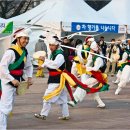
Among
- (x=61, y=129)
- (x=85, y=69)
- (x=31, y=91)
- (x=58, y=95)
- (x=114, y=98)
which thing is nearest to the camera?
(x=61, y=129)

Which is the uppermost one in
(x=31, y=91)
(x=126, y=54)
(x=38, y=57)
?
(x=38, y=57)

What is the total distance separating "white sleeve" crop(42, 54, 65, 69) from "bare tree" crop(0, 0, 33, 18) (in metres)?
30.4

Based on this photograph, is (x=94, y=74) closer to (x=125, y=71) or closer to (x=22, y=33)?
(x=125, y=71)

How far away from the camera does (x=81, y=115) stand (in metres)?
10.8

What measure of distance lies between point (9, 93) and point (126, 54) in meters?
6.94

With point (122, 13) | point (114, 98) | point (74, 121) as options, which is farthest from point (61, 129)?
point (122, 13)

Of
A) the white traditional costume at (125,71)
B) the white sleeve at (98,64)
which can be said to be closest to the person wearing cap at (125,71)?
the white traditional costume at (125,71)

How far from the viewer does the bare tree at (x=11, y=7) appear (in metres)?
40.2

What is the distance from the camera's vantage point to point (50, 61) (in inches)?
379

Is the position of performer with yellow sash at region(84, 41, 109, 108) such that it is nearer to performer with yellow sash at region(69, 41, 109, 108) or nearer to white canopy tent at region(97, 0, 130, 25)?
performer with yellow sash at region(69, 41, 109, 108)

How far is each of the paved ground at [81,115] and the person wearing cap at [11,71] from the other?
3.37ft

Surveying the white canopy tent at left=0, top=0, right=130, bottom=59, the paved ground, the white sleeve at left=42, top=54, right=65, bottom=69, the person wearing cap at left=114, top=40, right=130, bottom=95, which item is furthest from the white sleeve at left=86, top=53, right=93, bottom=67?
the white canopy tent at left=0, top=0, right=130, bottom=59

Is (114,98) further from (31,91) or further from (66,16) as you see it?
(66,16)

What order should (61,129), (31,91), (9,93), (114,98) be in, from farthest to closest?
(31,91), (114,98), (61,129), (9,93)
